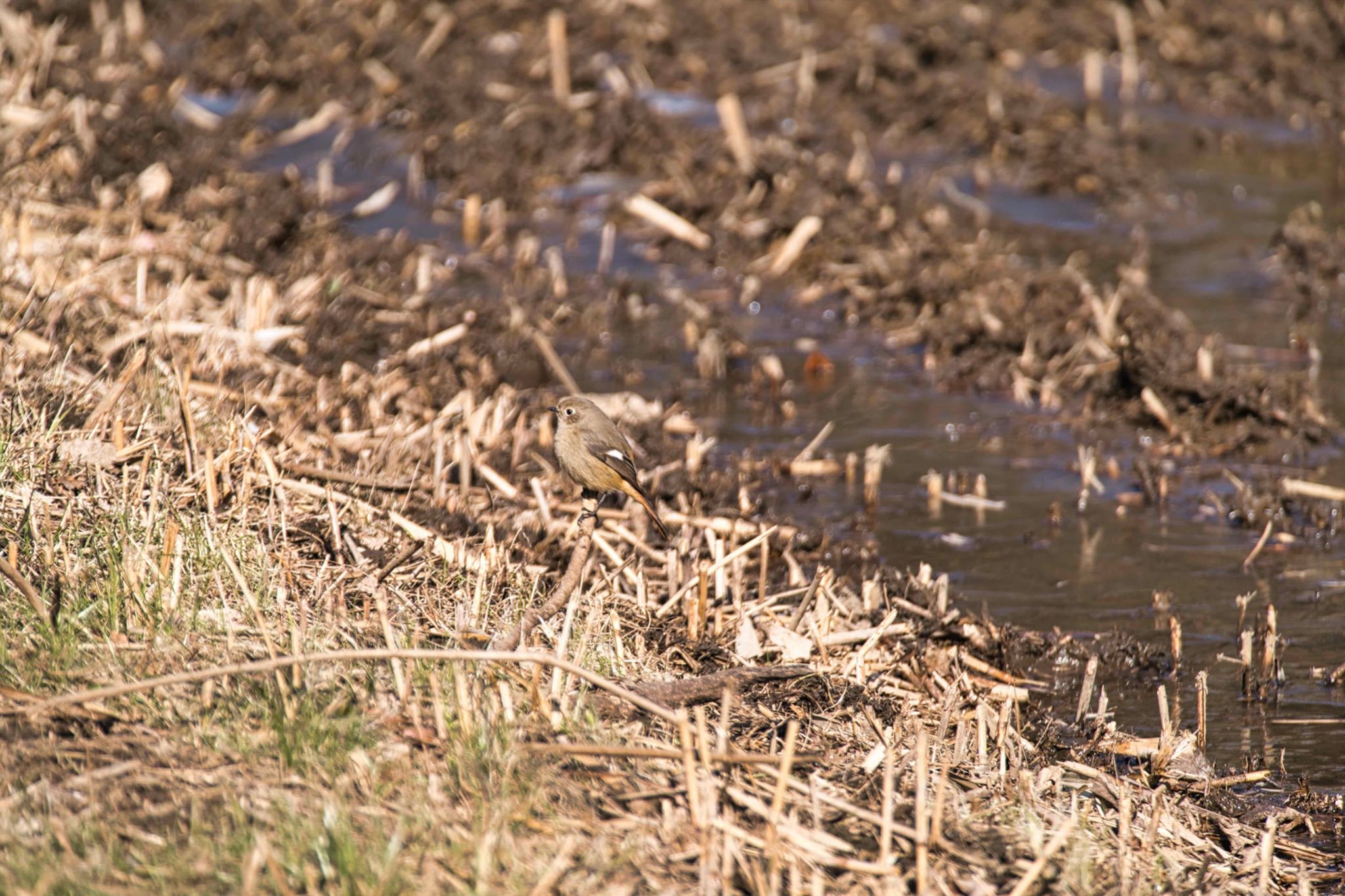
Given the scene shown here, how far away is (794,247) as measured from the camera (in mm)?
10844

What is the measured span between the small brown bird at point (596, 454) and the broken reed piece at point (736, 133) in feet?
18.9

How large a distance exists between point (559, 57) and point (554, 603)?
8.78 metres

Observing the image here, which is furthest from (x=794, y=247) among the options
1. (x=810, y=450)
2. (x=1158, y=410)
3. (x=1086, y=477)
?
(x=1086, y=477)

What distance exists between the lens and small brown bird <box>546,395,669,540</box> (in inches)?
236

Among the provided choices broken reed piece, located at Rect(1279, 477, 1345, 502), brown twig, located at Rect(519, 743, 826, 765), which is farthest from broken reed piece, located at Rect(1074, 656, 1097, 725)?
broken reed piece, located at Rect(1279, 477, 1345, 502)

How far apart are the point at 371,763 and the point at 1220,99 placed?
13023mm

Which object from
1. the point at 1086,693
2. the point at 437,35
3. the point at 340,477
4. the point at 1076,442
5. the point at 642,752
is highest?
the point at 437,35

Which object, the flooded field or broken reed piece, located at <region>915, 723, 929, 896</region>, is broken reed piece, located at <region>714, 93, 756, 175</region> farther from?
broken reed piece, located at <region>915, 723, 929, 896</region>

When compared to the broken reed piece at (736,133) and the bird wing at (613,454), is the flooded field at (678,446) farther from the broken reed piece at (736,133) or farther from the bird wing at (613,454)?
the bird wing at (613,454)

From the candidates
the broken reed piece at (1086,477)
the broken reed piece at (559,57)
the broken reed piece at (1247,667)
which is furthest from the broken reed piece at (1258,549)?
the broken reed piece at (559,57)

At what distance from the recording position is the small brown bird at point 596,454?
236 inches

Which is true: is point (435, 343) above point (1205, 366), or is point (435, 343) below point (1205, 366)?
above

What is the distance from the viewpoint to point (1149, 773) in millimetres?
5145

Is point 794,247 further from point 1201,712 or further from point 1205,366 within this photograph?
point 1201,712
